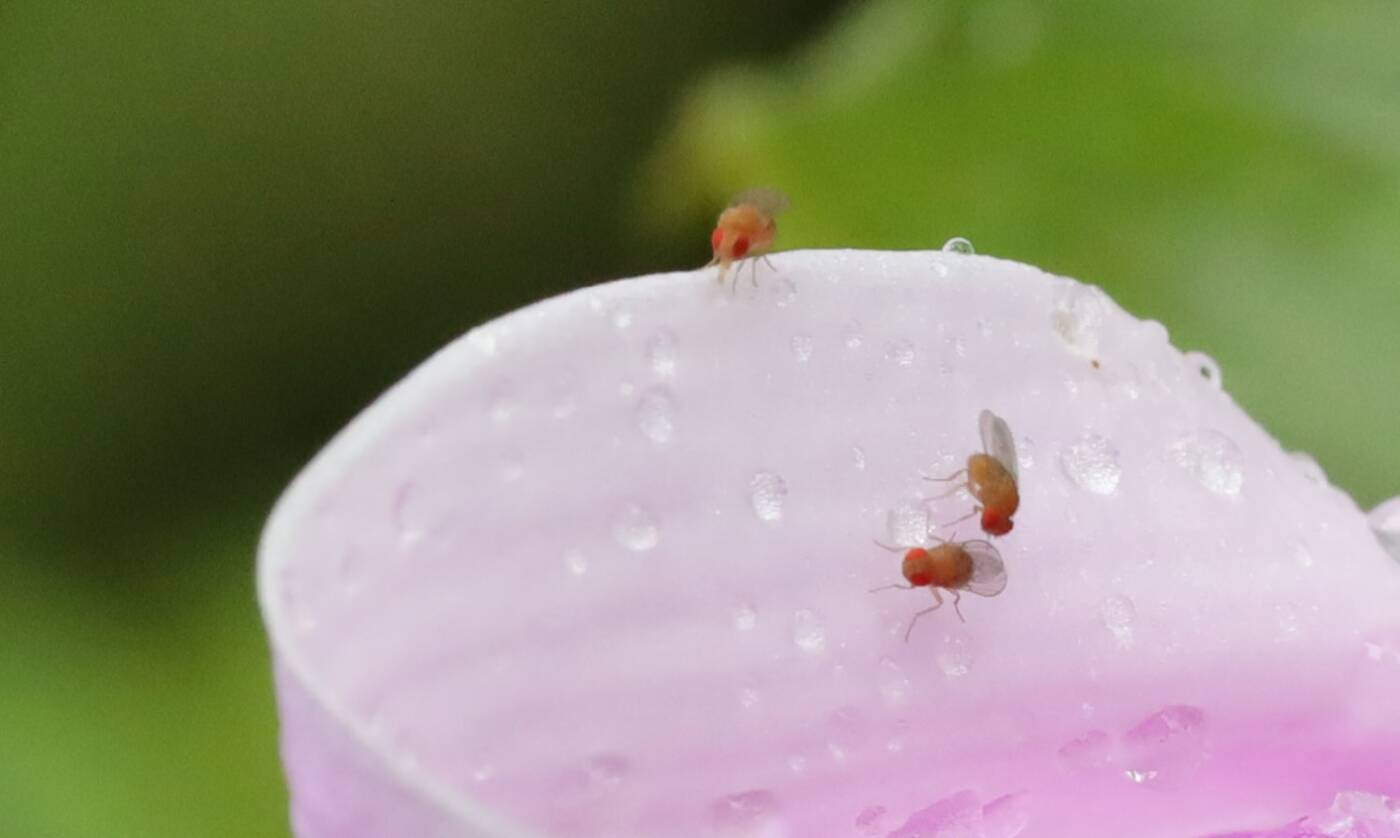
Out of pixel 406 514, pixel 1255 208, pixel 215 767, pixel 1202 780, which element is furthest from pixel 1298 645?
pixel 215 767

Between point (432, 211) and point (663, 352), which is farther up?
point (432, 211)

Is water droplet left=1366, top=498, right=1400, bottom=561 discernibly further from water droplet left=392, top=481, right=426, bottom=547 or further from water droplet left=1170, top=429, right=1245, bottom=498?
water droplet left=392, top=481, right=426, bottom=547

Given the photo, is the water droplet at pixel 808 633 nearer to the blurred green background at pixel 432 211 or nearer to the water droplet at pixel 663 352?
the water droplet at pixel 663 352

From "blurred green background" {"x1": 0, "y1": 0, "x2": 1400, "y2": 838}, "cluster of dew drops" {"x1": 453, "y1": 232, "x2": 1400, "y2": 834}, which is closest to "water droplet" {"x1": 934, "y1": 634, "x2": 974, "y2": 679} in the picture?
"cluster of dew drops" {"x1": 453, "y1": 232, "x2": 1400, "y2": 834}

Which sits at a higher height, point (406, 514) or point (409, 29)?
point (409, 29)

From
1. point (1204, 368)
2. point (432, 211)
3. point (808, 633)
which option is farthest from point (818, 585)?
point (432, 211)

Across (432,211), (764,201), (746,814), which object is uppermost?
(432,211)

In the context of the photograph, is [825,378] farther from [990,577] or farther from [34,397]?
[34,397]

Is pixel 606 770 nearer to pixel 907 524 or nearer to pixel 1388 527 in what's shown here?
pixel 907 524

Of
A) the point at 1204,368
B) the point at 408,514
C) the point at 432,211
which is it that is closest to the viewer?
the point at 408,514
